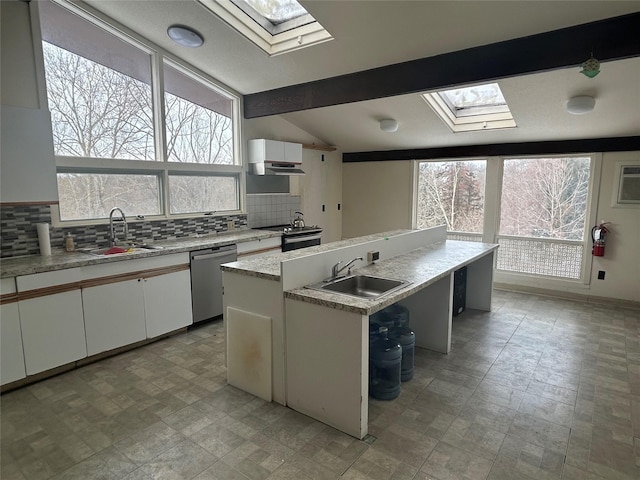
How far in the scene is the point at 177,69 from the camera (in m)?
4.28

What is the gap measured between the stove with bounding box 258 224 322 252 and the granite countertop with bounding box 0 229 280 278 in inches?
23.7

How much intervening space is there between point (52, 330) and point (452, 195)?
5.36 metres

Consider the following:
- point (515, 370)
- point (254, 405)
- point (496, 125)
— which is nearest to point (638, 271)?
point (496, 125)

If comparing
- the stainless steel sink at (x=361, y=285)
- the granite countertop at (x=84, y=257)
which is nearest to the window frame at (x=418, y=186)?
the granite countertop at (x=84, y=257)

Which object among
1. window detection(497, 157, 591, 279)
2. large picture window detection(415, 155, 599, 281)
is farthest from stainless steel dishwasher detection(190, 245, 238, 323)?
window detection(497, 157, 591, 279)

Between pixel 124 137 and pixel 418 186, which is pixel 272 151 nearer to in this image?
pixel 124 137

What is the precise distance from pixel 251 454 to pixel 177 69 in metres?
4.05

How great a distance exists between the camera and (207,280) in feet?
13.0

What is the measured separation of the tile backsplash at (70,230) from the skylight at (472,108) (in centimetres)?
320

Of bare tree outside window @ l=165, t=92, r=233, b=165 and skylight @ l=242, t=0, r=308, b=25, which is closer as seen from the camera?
skylight @ l=242, t=0, r=308, b=25

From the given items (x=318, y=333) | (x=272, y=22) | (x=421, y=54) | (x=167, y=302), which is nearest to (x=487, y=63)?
(x=421, y=54)

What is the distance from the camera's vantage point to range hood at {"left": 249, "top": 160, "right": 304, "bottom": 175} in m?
5.02

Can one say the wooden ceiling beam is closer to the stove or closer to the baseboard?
the stove

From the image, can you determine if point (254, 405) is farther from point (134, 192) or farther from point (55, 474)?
point (134, 192)
